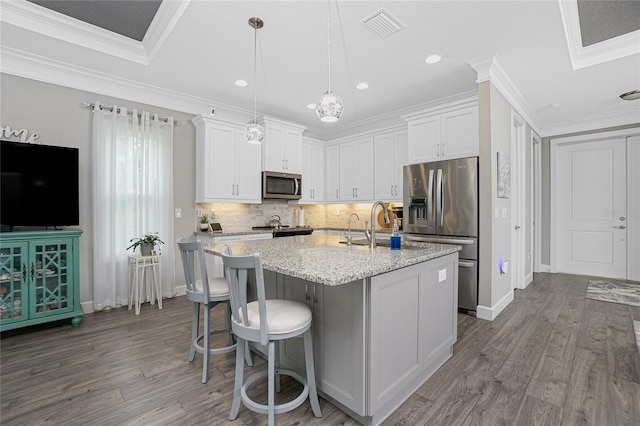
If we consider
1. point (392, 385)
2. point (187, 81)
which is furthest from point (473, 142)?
point (187, 81)

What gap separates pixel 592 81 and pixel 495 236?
232 cm

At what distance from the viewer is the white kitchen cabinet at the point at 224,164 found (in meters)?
4.27

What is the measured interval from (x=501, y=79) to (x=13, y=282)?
17.9 ft

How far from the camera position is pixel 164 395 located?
6.44 ft

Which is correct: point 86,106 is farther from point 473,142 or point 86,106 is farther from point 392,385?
point 473,142

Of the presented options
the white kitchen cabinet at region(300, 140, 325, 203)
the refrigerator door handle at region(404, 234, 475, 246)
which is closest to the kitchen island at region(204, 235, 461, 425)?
the refrigerator door handle at region(404, 234, 475, 246)

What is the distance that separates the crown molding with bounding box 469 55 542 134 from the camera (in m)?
3.18

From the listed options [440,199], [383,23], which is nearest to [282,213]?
[440,199]

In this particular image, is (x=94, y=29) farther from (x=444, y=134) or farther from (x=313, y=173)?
(x=444, y=134)

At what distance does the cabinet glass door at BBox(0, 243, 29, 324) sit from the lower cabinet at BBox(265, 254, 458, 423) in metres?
2.53

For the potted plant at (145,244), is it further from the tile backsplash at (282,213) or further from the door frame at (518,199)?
the door frame at (518,199)

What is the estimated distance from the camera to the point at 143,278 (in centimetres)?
374

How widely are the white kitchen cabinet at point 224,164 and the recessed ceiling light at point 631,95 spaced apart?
510 centimetres

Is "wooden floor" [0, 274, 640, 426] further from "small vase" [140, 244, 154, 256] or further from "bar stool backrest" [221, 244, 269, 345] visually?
"small vase" [140, 244, 154, 256]
